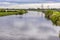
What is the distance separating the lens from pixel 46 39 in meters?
11.7

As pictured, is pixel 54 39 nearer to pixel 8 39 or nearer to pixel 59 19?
pixel 8 39

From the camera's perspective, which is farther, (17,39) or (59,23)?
(59,23)

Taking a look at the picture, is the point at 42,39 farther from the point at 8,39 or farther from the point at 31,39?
the point at 8,39

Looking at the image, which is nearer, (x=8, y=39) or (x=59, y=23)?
(x=8, y=39)

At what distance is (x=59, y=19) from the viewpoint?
20.0m

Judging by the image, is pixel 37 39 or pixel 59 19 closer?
pixel 37 39

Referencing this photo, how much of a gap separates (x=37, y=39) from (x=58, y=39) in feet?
4.60

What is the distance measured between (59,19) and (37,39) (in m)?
8.94

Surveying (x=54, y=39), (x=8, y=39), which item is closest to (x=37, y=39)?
(x=54, y=39)

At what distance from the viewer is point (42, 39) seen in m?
11.7

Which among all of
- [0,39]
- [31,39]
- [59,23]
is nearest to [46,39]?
[31,39]

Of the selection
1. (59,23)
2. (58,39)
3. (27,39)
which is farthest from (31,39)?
(59,23)

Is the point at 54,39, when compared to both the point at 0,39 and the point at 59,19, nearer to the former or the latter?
the point at 0,39

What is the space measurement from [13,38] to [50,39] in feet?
8.34
